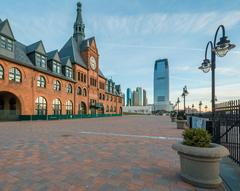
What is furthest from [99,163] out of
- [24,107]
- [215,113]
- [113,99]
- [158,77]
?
[158,77]

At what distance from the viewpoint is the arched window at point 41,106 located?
27.1 m

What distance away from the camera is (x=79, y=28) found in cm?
4991

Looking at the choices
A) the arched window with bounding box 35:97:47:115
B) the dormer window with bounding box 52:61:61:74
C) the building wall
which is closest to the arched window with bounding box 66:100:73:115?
the building wall

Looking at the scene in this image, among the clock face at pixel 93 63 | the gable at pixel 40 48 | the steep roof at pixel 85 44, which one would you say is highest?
the steep roof at pixel 85 44

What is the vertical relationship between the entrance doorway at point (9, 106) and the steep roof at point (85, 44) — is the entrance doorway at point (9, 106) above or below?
below

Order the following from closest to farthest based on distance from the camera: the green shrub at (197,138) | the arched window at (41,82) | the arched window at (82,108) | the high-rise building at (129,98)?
the green shrub at (197,138) → the arched window at (41,82) → the arched window at (82,108) → the high-rise building at (129,98)

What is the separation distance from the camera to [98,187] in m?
3.51

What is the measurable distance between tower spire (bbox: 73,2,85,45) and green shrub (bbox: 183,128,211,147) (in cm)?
4929

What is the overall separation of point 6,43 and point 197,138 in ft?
93.0

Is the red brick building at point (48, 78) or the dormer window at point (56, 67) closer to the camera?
the red brick building at point (48, 78)

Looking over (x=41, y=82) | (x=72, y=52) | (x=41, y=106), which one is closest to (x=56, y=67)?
(x=41, y=82)

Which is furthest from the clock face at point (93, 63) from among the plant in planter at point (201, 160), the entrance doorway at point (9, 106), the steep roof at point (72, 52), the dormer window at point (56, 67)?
the plant in planter at point (201, 160)

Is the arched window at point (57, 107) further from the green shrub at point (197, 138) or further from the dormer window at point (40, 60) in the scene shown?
the green shrub at point (197, 138)

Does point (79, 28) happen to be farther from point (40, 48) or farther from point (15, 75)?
point (15, 75)
